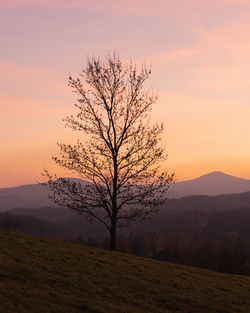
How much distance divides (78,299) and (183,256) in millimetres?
103665

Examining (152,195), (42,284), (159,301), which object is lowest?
(159,301)

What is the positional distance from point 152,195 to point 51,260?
12.7 metres

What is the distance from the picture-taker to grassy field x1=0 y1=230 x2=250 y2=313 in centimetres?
1670

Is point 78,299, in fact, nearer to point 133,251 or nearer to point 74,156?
point 74,156

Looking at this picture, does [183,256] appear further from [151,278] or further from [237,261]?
[151,278]

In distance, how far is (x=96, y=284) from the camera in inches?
817

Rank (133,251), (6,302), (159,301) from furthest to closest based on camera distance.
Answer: (133,251)
(159,301)
(6,302)

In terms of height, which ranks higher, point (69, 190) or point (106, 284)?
point (69, 190)

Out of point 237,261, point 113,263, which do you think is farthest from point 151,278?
point 237,261

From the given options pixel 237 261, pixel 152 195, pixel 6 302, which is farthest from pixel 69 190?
pixel 237 261

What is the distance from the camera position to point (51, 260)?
2348 cm

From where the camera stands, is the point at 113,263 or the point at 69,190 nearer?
the point at 113,263

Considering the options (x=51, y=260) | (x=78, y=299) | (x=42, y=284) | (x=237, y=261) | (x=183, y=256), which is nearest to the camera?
(x=78, y=299)

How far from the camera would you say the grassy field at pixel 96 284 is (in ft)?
54.8
